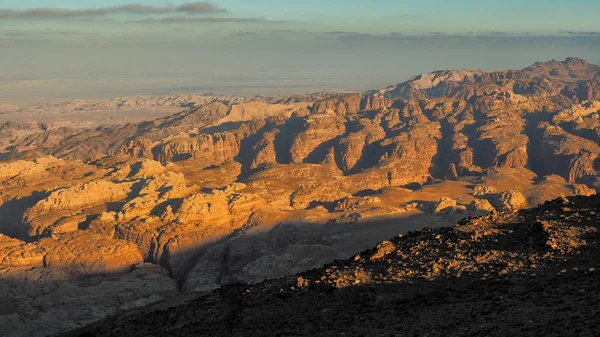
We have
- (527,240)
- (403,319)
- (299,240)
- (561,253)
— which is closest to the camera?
(403,319)

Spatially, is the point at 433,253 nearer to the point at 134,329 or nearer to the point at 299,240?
the point at 134,329

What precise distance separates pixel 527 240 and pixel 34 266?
158m

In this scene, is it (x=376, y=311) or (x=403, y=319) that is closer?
(x=403, y=319)

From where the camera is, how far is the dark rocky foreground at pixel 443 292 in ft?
133

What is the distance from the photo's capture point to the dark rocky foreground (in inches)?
1594

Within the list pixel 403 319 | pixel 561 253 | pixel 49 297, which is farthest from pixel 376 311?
pixel 49 297

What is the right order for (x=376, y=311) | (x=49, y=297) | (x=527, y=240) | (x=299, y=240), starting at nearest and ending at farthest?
(x=376, y=311) → (x=527, y=240) → (x=49, y=297) → (x=299, y=240)

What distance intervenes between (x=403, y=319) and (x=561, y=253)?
14.2 m

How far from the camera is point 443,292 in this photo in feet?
157

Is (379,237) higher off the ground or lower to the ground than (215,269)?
higher

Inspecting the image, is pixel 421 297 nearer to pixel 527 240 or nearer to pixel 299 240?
pixel 527 240

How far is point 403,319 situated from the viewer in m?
44.1

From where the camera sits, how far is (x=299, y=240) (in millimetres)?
195000

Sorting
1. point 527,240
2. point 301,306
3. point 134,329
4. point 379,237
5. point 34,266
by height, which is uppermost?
point 527,240
